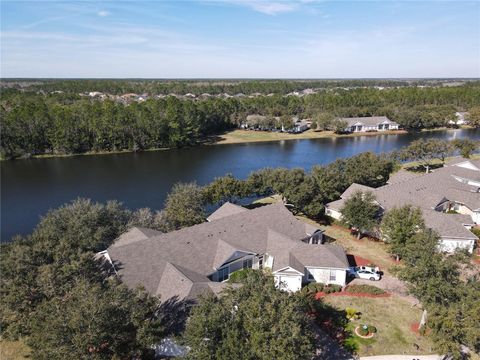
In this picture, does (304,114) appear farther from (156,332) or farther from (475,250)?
(156,332)

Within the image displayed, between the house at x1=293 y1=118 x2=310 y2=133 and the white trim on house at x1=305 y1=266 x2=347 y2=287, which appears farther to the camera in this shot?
the house at x1=293 y1=118 x2=310 y2=133

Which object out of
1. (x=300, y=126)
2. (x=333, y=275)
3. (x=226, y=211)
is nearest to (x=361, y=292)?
(x=333, y=275)

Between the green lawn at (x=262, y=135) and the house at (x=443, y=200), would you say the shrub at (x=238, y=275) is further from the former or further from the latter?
the green lawn at (x=262, y=135)

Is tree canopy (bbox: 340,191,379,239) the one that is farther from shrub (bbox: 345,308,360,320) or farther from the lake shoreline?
the lake shoreline

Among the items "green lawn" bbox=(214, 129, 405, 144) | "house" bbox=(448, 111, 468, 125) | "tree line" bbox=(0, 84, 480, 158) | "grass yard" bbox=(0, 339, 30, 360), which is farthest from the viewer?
"house" bbox=(448, 111, 468, 125)

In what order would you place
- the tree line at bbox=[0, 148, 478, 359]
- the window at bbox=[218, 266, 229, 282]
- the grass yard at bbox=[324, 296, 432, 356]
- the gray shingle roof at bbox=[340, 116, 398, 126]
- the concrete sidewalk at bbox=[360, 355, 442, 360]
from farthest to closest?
the gray shingle roof at bbox=[340, 116, 398, 126] < the window at bbox=[218, 266, 229, 282] < the grass yard at bbox=[324, 296, 432, 356] < the concrete sidewalk at bbox=[360, 355, 442, 360] < the tree line at bbox=[0, 148, 478, 359]

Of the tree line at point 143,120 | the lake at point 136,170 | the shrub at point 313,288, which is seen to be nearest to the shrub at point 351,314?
the shrub at point 313,288

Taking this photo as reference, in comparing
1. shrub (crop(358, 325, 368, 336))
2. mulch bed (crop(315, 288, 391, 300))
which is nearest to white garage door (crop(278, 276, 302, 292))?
mulch bed (crop(315, 288, 391, 300))

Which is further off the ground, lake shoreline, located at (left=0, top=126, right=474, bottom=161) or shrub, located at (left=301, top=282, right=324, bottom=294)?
shrub, located at (left=301, top=282, right=324, bottom=294)

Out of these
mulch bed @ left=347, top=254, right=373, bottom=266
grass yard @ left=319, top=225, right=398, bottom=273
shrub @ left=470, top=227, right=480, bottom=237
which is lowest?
grass yard @ left=319, top=225, right=398, bottom=273
